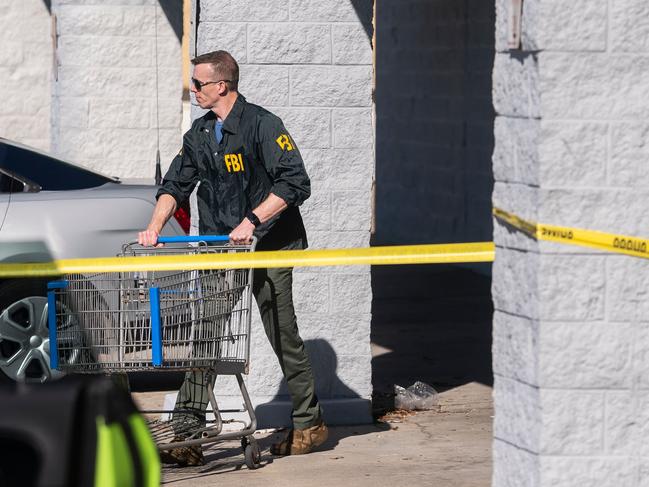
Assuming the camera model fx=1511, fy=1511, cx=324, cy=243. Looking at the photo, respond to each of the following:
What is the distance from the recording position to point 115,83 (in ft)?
46.8

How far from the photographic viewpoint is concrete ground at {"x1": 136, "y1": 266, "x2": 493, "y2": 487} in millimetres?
7121

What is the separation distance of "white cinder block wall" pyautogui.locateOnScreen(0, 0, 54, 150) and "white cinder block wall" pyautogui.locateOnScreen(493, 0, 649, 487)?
12.3 m

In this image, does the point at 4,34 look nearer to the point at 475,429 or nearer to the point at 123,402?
the point at 475,429

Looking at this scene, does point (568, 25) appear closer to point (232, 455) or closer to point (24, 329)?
point (232, 455)

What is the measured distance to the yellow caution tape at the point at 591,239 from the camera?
16.2 feet

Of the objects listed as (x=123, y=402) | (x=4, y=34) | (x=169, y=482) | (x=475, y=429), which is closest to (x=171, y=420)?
(x=169, y=482)

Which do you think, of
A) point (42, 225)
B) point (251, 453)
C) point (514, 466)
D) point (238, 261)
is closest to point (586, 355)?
point (514, 466)

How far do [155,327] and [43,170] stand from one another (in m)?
3.06

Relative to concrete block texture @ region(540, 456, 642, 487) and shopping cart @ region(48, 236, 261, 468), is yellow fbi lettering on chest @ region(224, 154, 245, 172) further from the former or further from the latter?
concrete block texture @ region(540, 456, 642, 487)

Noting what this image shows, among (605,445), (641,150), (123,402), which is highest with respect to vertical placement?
(641,150)

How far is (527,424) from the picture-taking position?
5051 millimetres

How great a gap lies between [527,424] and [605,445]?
0.87 ft

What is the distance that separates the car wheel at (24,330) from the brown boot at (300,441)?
1.69 m

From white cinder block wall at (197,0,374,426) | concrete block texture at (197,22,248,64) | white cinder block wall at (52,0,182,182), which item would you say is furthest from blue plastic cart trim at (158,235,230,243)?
white cinder block wall at (52,0,182,182)
